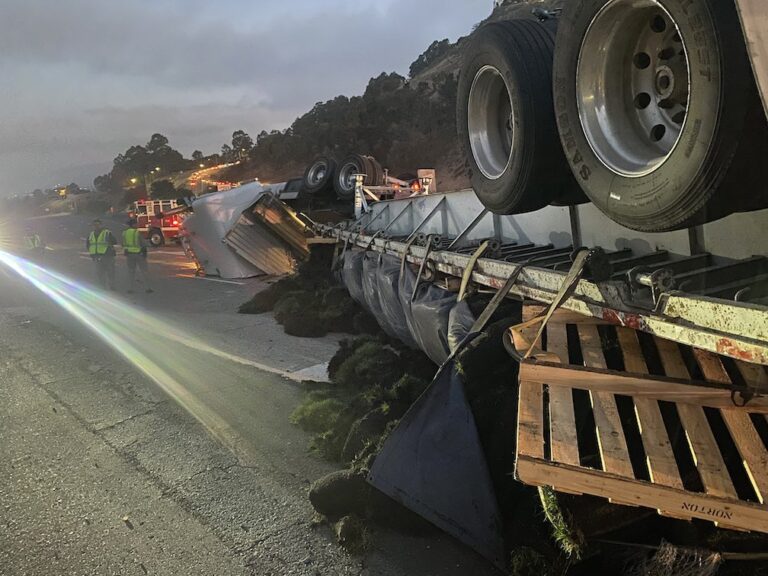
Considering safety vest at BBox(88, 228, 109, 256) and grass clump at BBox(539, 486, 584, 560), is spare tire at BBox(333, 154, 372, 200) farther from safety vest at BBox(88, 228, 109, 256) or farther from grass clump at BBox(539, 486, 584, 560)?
grass clump at BBox(539, 486, 584, 560)

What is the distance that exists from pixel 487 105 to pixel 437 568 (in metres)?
2.67

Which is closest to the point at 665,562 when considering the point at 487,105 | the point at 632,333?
the point at 632,333

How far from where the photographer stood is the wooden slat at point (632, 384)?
2188mm

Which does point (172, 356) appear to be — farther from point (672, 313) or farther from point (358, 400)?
point (672, 313)

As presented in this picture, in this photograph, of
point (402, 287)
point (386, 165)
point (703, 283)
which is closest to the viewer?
point (703, 283)

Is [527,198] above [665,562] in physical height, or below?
above

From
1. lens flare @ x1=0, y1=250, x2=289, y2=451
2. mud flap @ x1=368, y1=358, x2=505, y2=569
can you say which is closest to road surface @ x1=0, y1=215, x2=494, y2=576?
lens flare @ x1=0, y1=250, x2=289, y2=451

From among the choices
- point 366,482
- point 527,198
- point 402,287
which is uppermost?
point 527,198

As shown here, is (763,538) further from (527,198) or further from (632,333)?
(527,198)

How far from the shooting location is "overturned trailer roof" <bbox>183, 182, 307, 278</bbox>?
39.3 ft

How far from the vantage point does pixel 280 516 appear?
3.17 meters

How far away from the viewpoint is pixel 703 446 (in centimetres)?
201

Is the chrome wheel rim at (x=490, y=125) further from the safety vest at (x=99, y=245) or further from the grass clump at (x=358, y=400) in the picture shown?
the safety vest at (x=99, y=245)

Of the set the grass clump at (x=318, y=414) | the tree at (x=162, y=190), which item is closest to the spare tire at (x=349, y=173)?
the grass clump at (x=318, y=414)
